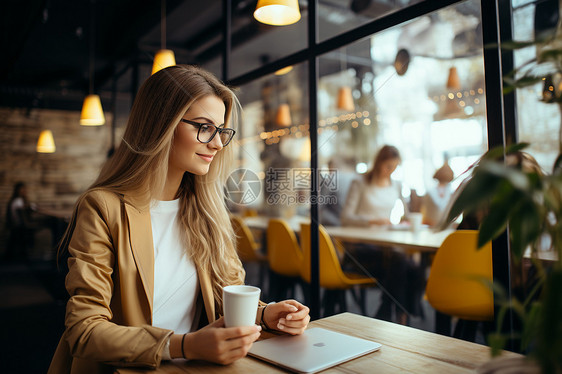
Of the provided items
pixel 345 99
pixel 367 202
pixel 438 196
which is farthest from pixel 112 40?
pixel 438 196

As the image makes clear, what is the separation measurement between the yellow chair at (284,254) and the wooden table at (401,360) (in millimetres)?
2169

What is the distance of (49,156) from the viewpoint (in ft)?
25.7

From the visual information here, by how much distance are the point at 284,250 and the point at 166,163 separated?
2.14 m

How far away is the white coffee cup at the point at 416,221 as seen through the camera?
2735 mm

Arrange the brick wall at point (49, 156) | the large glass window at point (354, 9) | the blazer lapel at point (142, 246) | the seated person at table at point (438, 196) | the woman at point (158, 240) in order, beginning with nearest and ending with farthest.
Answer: the woman at point (158, 240), the blazer lapel at point (142, 246), the seated person at table at point (438, 196), the large glass window at point (354, 9), the brick wall at point (49, 156)

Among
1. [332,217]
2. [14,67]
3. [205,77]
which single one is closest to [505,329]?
[205,77]

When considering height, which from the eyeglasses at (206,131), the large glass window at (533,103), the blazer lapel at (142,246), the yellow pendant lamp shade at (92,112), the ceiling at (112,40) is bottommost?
the blazer lapel at (142,246)

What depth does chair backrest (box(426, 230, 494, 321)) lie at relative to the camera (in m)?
1.99

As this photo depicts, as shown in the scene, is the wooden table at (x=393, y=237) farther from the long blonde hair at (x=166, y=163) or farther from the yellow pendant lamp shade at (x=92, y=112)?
the yellow pendant lamp shade at (x=92, y=112)

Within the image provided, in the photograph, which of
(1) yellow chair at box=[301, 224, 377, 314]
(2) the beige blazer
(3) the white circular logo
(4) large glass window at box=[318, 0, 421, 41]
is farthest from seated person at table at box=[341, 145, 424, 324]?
(2) the beige blazer

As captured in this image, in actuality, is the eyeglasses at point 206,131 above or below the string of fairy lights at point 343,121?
below

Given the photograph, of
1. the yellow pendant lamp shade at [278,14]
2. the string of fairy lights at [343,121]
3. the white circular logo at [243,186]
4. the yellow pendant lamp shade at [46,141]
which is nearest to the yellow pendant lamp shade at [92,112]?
the string of fairy lights at [343,121]

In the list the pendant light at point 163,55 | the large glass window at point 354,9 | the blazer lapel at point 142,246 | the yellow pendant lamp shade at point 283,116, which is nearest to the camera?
the blazer lapel at point 142,246

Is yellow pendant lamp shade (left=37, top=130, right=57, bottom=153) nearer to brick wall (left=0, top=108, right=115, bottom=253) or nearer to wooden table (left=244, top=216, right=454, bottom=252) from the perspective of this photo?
brick wall (left=0, top=108, right=115, bottom=253)
